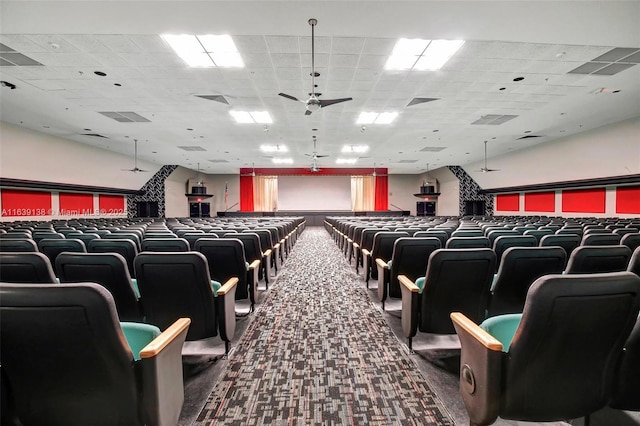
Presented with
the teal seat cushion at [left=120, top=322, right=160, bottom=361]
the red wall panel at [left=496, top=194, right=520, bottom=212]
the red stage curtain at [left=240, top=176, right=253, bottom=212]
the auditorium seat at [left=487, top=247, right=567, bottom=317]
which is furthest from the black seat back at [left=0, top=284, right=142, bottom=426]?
the red stage curtain at [left=240, top=176, right=253, bottom=212]

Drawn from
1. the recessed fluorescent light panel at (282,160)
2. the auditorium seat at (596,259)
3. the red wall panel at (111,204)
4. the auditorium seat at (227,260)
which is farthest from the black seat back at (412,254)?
the red wall panel at (111,204)

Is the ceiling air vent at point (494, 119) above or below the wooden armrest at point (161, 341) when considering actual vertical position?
above

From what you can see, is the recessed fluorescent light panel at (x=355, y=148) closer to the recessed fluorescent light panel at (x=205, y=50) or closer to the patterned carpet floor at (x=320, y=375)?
the recessed fluorescent light panel at (x=205, y=50)

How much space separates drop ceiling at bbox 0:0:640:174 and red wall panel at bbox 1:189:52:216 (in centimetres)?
235

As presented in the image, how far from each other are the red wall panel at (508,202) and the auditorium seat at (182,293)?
Result: 713 inches

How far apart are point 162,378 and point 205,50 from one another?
18.6 feet

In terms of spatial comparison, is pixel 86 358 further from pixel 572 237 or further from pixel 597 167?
pixel 597 167

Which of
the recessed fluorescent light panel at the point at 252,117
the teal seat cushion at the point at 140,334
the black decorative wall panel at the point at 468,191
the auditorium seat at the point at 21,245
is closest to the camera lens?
the teal seat cushion at the point at 140,334

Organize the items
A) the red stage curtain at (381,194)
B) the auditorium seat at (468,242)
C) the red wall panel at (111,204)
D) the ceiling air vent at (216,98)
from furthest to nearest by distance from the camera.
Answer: the red stage curtain at (381,194)
the red wall panel at (111,204)
the ceiling air vent at (216,98)
the auditorium seat at (468,242)

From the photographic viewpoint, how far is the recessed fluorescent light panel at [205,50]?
202 inches

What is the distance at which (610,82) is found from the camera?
6855 millimetres

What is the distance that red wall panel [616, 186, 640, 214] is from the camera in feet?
33.0

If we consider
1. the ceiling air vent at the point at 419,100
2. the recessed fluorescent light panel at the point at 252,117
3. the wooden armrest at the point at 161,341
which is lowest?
the wooden armrest at the point at 161,341

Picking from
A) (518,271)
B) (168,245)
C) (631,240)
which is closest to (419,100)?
(631,240)
